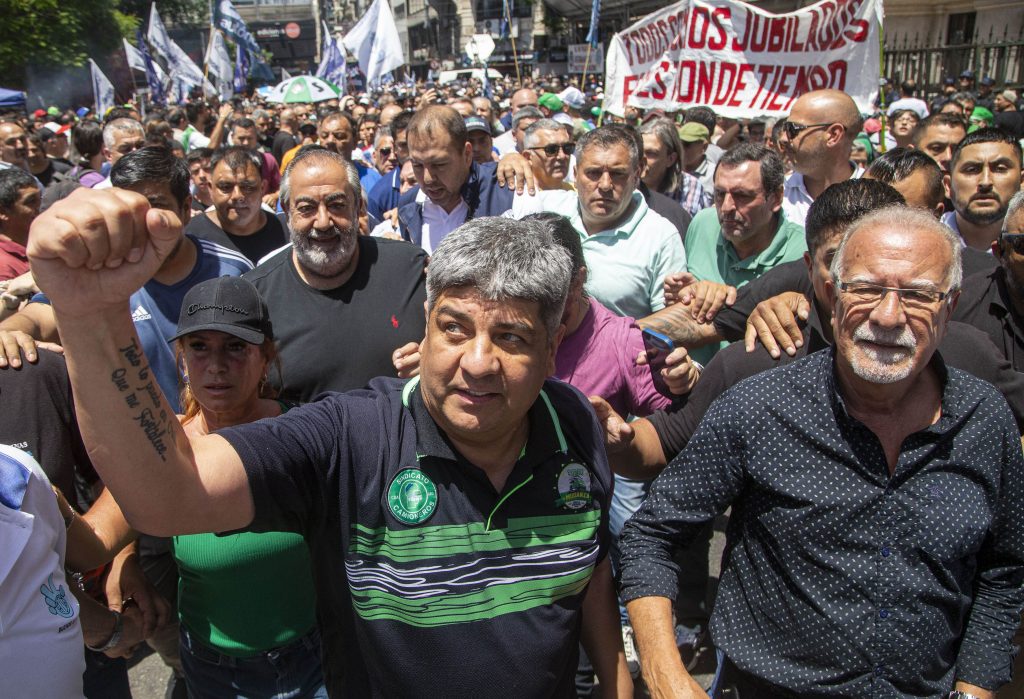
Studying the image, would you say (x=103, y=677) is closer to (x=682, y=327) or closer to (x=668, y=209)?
(x=682, y=327)

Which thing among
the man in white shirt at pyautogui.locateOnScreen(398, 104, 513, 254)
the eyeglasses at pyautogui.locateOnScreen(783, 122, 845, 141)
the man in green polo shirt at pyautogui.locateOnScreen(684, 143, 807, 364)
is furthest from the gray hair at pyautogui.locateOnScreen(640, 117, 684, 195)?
the man in green polo shirt at pyautogui.locateOnScreen(684, 143, 807, 364)

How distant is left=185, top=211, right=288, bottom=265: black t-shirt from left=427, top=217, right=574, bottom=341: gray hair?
3.00m

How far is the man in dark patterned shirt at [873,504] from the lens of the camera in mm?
1895

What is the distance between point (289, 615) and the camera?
2330 mm

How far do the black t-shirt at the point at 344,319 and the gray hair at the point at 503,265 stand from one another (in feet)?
4.12

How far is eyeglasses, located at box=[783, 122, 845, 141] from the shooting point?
4.80 m

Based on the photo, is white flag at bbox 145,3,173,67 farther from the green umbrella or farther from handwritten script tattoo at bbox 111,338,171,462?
handwritten script tattoo at bbox 111,338,171,462

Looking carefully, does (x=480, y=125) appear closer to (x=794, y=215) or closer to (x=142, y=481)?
(x=794, y=215)

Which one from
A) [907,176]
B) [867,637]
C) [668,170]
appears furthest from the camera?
[668,170]

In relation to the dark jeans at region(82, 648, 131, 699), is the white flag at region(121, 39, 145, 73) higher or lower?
higher

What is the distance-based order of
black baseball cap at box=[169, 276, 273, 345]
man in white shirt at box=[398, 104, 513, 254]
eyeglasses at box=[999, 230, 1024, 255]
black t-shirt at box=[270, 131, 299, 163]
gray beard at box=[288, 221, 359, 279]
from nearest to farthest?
black baseball cap at box=[169, 276, 273, 345]
eyeglasses at box=[999, 230, 1024, 255]
gray beard at box=[288, 221, 359, 279]
man in white shirt at box=[398, 104, 513, 254]
black t-shirt at box=[270, 131, 299, 163]

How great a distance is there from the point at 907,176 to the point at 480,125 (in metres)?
3.42

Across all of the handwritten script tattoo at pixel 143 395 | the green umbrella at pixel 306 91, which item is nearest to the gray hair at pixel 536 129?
the handwritten script tattoo at pixel 143 395

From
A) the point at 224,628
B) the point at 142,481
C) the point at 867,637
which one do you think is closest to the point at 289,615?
the point at 224,628
